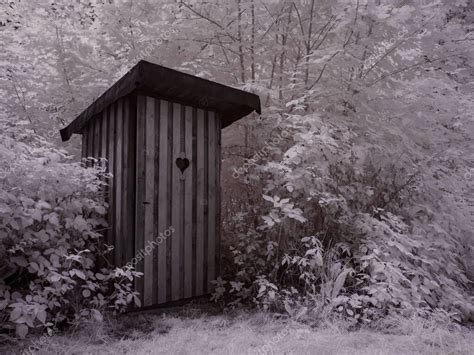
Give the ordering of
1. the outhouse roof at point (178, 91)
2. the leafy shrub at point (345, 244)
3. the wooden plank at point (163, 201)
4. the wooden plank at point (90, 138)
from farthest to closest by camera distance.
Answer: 1. the wooden plank at point (90, 138)
2. the wooden plank at point (163, 201)
3. the leafy shrub at point (345, 244)
4. the outhouse roof at point (178, 91)

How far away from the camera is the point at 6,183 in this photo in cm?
340

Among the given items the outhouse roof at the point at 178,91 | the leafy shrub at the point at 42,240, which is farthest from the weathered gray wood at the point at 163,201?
the leafy shrub at the point at 42,240

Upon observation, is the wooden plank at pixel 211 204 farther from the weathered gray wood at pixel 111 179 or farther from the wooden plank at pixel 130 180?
the weathered gray wood at pixel 111 179

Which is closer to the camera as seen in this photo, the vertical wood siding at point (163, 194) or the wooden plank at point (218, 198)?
the vertical wood siding at point (163, 194)

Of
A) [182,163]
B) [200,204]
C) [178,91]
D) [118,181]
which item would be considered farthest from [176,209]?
[178,91]

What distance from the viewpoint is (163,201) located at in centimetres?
438

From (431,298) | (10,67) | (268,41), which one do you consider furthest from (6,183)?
(431,298)

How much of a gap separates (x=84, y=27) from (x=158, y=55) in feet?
4.74

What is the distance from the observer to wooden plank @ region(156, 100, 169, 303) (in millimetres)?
4277

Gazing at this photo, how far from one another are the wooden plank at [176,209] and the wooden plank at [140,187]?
0.39 m

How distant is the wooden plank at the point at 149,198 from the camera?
414cm

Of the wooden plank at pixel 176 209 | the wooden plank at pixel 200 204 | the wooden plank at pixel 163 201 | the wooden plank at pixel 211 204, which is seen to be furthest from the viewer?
the wooden plank at pixel 211 204

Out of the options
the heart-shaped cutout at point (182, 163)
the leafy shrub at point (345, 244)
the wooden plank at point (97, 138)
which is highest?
the wooden plank at point (97, 138)

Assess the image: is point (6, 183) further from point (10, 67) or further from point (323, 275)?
point (323, 275)
